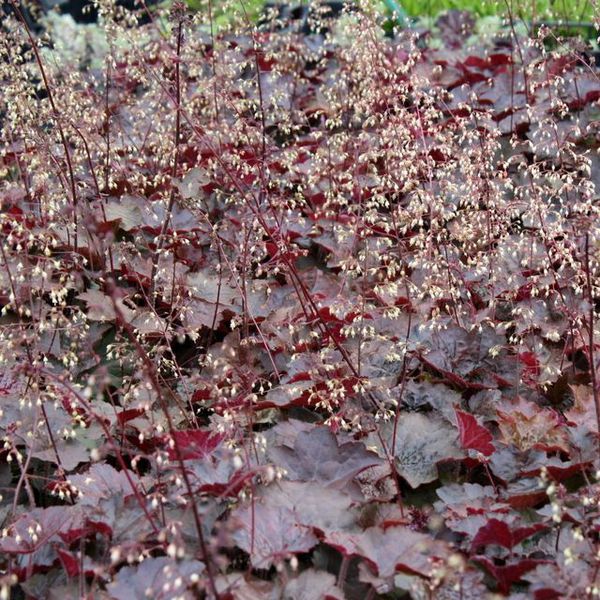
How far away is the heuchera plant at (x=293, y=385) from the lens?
6.75 ft

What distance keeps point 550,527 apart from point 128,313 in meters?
1.69

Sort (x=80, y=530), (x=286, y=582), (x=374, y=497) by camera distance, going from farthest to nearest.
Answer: (x=374, y=497) < (x=80, y=530) < (x=286, y=582)

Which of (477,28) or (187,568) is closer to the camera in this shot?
(187,568)

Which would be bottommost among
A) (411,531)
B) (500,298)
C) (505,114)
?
(411,531)

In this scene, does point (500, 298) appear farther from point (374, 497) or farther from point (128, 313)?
point (128, 313)

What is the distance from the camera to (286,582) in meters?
2.01

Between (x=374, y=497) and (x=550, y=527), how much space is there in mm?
459

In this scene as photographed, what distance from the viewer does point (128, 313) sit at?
3260mm

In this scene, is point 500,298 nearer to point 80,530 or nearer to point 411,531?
point 411,531

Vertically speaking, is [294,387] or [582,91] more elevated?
[582,91]

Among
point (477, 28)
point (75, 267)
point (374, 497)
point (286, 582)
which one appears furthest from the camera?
point (477, 28)

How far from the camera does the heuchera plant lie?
2059mm

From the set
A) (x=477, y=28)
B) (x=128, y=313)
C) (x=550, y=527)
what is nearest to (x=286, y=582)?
(x=550, y=527)

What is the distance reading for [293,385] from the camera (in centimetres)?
276
